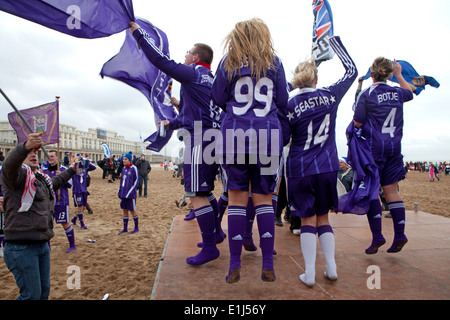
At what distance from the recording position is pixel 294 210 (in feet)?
7.82

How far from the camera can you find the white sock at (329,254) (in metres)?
2.24

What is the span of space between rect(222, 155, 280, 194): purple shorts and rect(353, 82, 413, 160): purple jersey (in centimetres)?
150

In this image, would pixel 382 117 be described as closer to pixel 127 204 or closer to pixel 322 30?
pixel 322 30

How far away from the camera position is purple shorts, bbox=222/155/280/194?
213 cm

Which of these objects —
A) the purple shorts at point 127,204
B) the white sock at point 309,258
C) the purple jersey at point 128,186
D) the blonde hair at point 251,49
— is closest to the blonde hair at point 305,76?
the blonde hair at point 251,49

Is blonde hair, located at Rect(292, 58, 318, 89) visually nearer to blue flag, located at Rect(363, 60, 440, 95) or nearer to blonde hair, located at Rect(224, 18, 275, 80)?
blonde hair, located at Rect(224, 18, 275, 80)

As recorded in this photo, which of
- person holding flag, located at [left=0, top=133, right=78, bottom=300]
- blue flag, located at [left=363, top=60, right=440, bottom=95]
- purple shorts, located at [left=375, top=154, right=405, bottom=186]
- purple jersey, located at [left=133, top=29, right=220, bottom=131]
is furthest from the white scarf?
blue flag, located at [left=363, top=60, right=440, bottom=95]

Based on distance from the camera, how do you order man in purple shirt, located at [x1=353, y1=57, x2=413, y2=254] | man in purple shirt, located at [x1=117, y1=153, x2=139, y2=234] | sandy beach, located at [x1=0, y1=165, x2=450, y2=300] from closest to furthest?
man in purple shirt, located at [x1=353, y1=57, x2=413, y2=254]
sandy beach, located at [x1=0, y1=165, x2=450, y2=300]
man in purple shirt, located at [x1=117, y1=153, x2=139, y2=234]

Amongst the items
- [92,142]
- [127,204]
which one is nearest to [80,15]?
[127,204]

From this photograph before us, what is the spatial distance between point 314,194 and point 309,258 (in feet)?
1.81

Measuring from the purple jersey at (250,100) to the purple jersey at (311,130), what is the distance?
0.23 metres

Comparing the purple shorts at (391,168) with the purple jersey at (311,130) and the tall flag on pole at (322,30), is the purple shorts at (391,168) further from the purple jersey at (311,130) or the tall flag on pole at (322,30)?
the tall flag on pole at (322,30)

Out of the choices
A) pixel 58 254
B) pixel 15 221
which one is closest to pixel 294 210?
pixel 15 221

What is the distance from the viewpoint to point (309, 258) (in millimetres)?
2199
